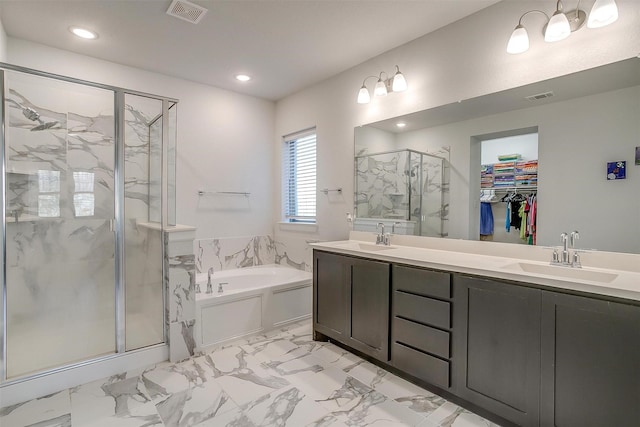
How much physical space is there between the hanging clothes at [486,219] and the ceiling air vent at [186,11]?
8.04ft

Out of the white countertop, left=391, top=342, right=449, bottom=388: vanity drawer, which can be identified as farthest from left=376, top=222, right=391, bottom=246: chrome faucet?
left=391, top=342, right=449, bottom=388: vanity drawer

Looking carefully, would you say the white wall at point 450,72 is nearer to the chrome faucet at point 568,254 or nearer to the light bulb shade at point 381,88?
the light bulb shade at point 381,88

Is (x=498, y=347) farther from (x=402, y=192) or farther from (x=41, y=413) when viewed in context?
(x=41, y=413)

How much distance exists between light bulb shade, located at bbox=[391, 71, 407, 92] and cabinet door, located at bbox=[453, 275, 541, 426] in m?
1.66

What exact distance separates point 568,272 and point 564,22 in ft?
4.55

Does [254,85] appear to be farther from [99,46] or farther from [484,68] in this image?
[484,68]

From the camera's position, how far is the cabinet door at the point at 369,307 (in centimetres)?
219

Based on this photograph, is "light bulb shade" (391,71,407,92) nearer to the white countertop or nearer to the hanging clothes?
the hanging clothes

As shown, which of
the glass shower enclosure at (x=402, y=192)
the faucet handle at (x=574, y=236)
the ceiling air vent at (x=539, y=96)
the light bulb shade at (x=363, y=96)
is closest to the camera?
the faucet handle at (x=574, y=236)

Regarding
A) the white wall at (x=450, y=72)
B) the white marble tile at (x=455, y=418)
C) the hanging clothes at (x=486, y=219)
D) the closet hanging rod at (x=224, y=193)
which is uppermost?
the white wall at (x=450, y=72)

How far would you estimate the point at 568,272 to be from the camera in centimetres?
172

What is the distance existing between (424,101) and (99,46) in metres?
2.88

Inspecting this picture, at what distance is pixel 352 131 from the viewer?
3.21 m

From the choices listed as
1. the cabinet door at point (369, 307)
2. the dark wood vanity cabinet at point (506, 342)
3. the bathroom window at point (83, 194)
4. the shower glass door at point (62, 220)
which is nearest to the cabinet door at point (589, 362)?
the dark wood vanity cabinet at point (506, 342)
